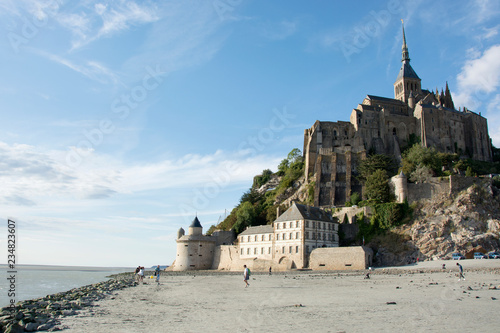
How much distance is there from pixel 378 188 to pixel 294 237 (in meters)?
13.4

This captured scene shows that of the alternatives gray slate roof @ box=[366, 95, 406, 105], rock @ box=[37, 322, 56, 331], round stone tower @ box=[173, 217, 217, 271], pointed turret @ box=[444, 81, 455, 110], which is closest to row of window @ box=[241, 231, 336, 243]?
round stone tower @ box=[173, 217, 217, 271]

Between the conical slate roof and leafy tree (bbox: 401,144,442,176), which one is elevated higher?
leafy tree (bbox: 401,144,442,176)

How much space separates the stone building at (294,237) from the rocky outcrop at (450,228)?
6.72 meters

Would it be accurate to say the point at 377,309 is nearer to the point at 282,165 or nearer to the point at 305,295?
the point at 305,295

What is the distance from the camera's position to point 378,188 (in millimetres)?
50969

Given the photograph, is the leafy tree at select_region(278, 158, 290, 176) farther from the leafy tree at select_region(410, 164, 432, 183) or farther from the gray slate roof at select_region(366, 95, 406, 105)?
the leafy tree at select_region(410, 164, 432, 183)

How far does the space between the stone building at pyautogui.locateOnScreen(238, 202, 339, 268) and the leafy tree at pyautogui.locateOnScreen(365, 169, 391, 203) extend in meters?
6.02

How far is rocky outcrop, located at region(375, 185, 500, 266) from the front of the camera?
42.0 metres

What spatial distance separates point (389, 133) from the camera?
67.7 m

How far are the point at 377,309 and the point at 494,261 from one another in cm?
2551

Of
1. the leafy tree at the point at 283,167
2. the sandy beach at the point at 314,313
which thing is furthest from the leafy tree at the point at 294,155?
the sandy beach at the point at 314,313

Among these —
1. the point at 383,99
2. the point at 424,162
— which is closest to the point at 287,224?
the point at 424,162

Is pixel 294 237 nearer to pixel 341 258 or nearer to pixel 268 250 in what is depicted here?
pixel 268 250

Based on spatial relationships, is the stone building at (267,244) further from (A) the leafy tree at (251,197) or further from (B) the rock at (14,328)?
(B) the rock at (14,328)
